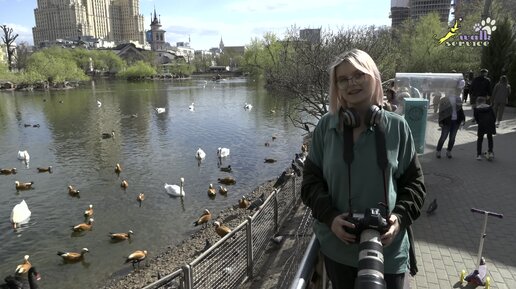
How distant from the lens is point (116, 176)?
15.6 metres

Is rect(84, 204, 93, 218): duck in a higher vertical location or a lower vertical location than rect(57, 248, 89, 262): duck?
higher

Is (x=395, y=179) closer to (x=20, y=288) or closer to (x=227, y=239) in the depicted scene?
(x=227, y=239)

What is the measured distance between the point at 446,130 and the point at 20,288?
1015 centimetres

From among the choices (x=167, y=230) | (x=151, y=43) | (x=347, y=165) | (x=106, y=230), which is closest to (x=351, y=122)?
(x=347, y=165)

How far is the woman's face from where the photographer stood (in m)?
2.00

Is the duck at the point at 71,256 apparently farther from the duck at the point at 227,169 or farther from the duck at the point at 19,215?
the duck at the point at 227,169

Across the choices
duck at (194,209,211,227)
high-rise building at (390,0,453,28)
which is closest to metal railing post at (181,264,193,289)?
duck at (194,209,211,227)

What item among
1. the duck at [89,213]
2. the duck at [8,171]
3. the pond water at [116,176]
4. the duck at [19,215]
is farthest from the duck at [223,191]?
the duck at [8,171]

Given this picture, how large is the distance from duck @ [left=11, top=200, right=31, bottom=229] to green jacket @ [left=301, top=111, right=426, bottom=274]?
11.5m

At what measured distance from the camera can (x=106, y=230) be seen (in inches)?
427

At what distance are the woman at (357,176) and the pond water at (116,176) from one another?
7988 millimetres

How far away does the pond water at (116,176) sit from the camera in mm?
9828

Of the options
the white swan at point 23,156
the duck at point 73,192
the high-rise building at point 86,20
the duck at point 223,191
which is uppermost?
the high-rise building at point 86,20

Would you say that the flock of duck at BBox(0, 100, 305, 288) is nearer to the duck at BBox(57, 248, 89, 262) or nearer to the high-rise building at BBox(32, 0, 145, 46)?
the duck at BBox(57, 248, 89, 262)
